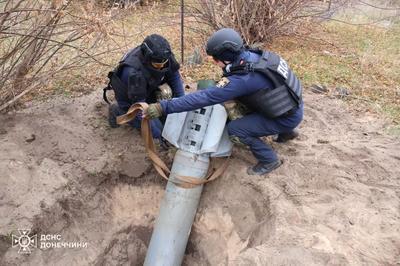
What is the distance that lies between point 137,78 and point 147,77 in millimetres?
147

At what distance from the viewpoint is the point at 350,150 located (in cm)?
436

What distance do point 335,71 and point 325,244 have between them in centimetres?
378

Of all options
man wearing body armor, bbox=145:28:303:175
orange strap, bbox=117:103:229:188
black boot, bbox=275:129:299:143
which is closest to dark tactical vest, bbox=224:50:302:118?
man wearing body armor, bbox=145:28:303:175

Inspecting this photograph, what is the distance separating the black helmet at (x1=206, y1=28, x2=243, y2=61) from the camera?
3.60 metres

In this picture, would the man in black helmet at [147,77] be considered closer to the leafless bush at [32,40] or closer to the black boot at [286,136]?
the leafless bush at [32,40]

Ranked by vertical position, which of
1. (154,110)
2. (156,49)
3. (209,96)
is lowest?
(154,110)

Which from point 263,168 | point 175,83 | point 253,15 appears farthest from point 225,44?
point 253,15

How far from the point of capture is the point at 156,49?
3848 millimetres

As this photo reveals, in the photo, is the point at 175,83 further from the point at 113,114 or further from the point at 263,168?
the point at 263,168

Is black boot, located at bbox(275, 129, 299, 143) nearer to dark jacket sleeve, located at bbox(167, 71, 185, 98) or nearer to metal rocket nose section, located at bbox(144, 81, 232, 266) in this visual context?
metal rocket nose section, located at bbox(144, 81, 232, 266)

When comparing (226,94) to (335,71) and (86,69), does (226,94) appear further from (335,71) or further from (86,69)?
(335,71)

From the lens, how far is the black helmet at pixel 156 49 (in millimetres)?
3852

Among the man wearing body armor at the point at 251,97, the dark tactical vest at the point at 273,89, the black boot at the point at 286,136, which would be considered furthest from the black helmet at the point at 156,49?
the black boot at the point at 286,136

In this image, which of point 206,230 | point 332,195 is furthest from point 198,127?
point 332,195
